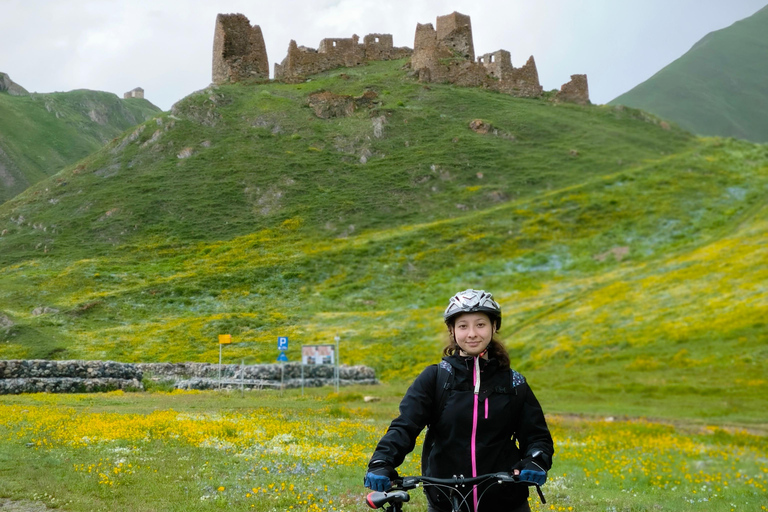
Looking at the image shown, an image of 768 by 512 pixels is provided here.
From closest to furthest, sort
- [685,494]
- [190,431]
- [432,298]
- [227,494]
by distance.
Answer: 1. [227,494]
2. [685,494]
3. [190,431]
4. [432,298]

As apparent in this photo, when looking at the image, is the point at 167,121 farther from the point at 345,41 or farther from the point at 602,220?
the point at 602,220

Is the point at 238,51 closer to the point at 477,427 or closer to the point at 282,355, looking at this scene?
the point at 282,355

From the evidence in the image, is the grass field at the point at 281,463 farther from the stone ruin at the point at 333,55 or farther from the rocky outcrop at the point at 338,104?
the stone ruin at the point at 333,55

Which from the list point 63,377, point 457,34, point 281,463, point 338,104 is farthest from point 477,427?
point 457,34

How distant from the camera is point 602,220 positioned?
84562 millimetres

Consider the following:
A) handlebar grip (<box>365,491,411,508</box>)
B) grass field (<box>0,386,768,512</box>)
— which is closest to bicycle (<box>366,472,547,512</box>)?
handlebar grip (<box>365,491,411,508</box>)

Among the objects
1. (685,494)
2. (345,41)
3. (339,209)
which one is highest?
(345,41)

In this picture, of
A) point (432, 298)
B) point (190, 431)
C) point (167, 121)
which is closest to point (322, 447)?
point (190, 431)

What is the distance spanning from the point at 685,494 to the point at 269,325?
51449 mm

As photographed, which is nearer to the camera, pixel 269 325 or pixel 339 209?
pixel 269 325

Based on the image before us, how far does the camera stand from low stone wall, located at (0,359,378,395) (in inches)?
1385

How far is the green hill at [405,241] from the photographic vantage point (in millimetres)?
44312

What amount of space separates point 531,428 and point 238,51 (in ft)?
433

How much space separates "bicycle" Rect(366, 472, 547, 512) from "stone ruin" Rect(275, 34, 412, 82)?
12960 centimetres
